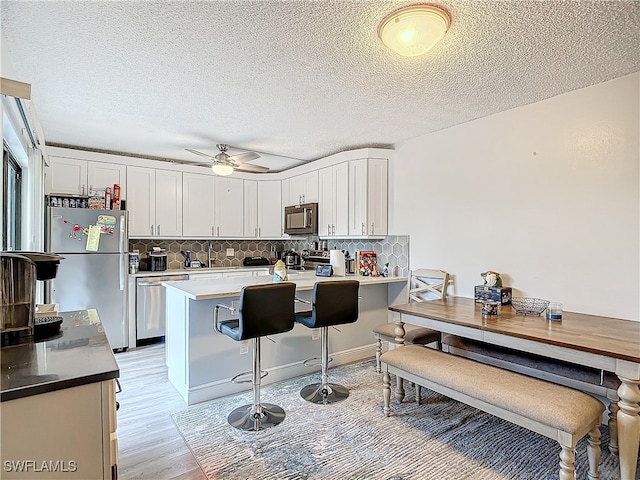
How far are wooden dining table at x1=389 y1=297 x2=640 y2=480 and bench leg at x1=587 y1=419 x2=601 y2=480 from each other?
91 millimetres

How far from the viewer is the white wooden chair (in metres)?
2.99

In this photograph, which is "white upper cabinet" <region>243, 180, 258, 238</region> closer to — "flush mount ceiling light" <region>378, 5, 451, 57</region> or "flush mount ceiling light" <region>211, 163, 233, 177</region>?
"flush mount ceiling light" <region>211, 163, 233, 177</region>

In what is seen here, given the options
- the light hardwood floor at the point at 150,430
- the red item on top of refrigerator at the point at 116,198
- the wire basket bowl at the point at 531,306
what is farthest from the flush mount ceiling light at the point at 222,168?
the wire basket bowl at the point at 531,306

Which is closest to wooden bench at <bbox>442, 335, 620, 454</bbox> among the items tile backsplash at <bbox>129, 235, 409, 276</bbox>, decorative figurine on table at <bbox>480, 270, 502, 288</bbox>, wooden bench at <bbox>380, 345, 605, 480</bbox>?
wooden bench at <bbox>380, 345, 605, 480</bbox>

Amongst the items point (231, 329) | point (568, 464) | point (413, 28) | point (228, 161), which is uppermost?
point (413, 28)

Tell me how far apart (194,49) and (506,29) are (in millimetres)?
1748

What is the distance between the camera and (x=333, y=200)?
4.28m

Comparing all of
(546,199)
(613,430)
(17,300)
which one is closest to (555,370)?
(613,430)

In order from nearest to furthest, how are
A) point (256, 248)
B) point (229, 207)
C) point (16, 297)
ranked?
point (16, 297), point (229, 207), point (256, 248)

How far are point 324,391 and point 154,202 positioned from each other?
10.9 ft

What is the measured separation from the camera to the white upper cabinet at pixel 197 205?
4.70m

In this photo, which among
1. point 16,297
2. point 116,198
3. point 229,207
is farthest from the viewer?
point 229,207

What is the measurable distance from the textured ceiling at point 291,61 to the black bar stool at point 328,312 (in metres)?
1.53

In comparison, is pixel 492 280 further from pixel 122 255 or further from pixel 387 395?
pixel 122 255
